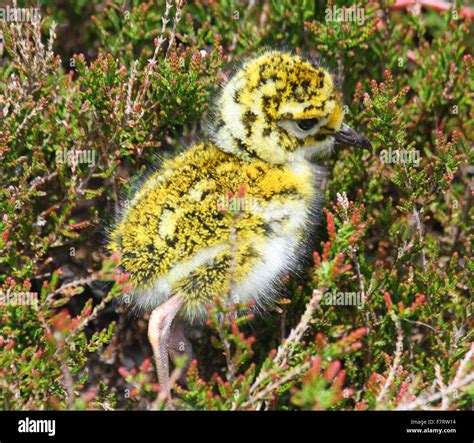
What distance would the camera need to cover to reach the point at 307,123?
9.05 ft

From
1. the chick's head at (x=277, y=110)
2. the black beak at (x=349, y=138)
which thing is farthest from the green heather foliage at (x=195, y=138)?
the chick's head at (x=277, y=110)

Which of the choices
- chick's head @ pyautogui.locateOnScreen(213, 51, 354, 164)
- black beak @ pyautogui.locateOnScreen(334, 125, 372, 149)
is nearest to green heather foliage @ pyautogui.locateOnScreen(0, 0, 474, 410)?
black beak @ pyautogui.locateOnScreen(334, 125, 372, 149)

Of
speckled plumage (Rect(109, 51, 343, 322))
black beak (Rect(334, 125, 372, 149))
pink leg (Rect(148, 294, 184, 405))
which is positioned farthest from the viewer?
black beak (Rect(334, 125, 372, 149))

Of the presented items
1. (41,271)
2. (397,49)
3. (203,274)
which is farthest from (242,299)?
(397,49)

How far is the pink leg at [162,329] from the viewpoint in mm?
2654

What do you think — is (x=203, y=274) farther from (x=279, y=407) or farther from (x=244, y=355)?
(x=279, y=407)

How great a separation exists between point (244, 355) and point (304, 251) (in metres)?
0.72

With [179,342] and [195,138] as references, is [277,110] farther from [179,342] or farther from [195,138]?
[179,342]

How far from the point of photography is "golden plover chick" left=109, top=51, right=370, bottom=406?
8.37ft

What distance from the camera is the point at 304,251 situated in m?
2.88

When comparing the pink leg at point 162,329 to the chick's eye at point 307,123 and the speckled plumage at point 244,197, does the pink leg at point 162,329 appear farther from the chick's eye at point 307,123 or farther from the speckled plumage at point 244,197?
the chick's eye at point 307,123

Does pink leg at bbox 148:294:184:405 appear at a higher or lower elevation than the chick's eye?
lower

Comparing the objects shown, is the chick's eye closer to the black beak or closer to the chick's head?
the chick's head

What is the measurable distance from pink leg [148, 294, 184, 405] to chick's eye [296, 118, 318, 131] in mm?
927
